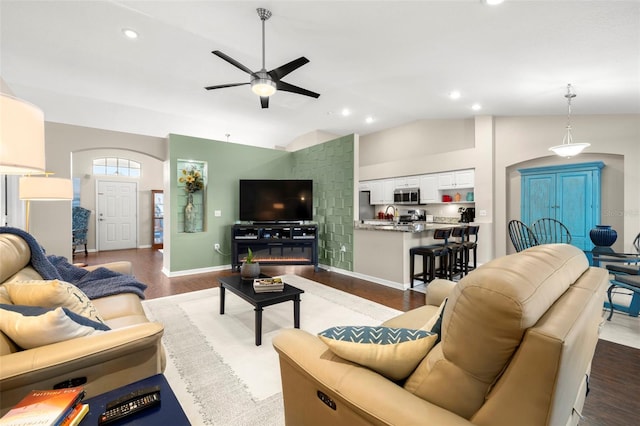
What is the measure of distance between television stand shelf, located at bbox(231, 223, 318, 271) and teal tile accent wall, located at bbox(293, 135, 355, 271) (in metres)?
0.38

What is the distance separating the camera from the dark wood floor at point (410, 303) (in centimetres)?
166

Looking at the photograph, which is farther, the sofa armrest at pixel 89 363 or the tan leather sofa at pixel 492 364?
the sofa armrest at pixel 89 363

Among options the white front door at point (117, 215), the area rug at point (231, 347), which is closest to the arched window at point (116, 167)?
the white front door at point (117, 215)

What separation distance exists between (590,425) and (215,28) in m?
4.61

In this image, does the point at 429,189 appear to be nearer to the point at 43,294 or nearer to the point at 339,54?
the point at 339,54

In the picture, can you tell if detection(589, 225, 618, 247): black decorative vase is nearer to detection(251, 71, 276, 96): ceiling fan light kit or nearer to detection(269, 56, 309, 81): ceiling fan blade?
detection(269, 56, 309, 81): ceiling fan blade

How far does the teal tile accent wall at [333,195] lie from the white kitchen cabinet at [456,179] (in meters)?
2.73

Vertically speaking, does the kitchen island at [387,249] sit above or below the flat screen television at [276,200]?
below

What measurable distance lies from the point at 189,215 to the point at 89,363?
447 cm

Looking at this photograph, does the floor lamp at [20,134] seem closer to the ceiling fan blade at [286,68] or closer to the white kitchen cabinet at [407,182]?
the ceiling fan blade at [286,68]

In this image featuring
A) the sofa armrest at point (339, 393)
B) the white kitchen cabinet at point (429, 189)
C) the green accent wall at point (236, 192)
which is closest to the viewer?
the sofa armrest at point (339, 393)

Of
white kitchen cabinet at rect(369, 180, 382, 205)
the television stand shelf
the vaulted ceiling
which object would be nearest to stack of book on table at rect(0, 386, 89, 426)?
the vaulted ceiling

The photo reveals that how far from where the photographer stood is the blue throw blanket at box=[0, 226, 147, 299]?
6.28 feet

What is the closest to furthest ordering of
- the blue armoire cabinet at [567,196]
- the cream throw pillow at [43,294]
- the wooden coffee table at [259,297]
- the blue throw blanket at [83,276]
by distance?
the cream throw pillow at [43,294] < the blue throw blanket at [83,276] < the wooden coffee table at [259,297] < the blue armoire cabinet at [567,196]
